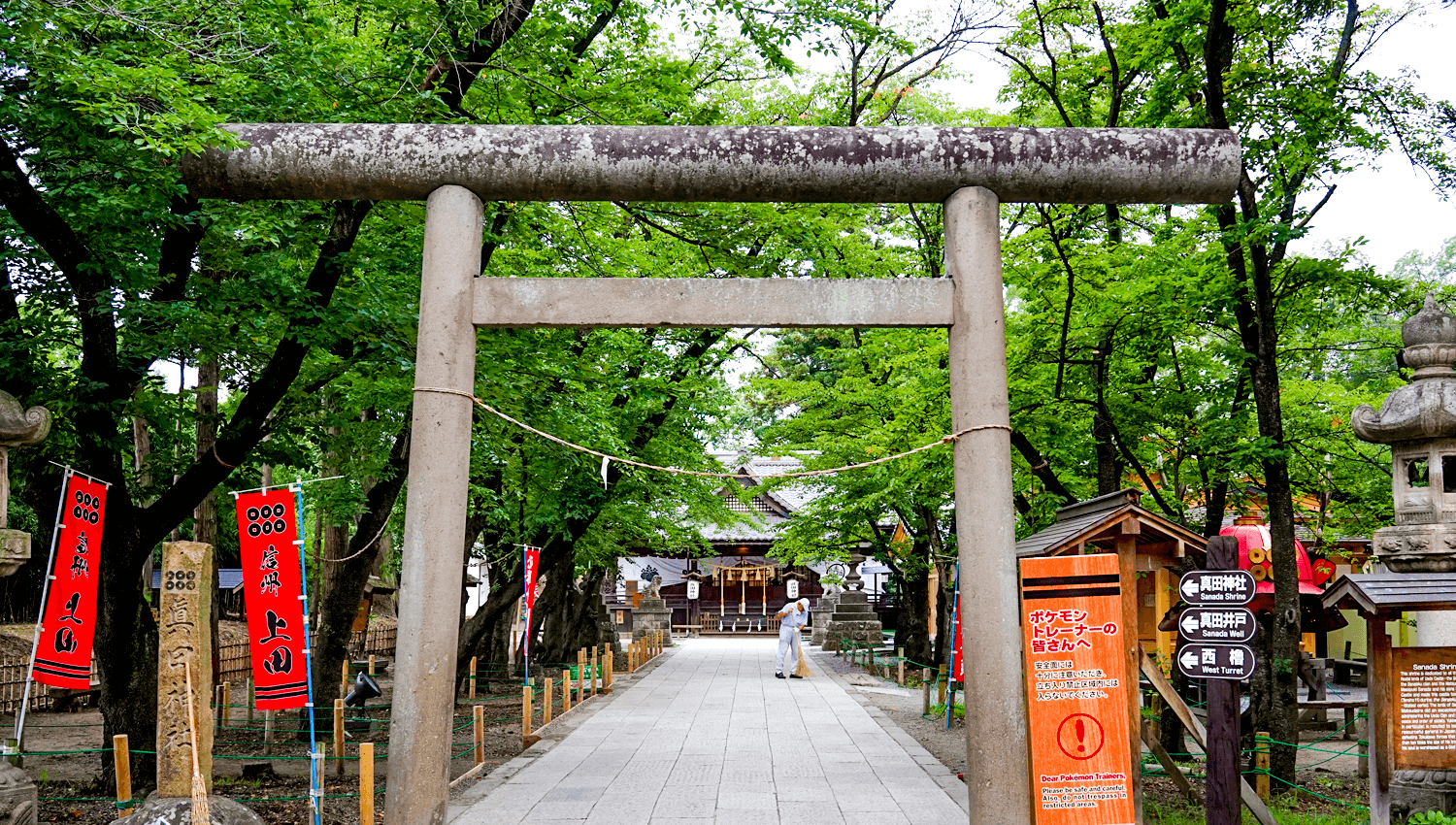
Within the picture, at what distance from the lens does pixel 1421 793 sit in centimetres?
701

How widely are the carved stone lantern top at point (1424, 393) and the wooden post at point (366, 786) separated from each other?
7.95 meters

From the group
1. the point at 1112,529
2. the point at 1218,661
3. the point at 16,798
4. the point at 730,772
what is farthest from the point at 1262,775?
the point at 16,798

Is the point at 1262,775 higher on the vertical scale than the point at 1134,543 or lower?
lower

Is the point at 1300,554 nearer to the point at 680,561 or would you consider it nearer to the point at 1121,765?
the point at 1121,765

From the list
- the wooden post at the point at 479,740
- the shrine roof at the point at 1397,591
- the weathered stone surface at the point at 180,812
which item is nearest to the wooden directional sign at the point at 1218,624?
the shrine roof at the point at 1397,591

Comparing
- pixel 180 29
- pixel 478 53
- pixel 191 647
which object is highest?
pixel 478 53

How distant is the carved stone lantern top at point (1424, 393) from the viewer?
23.9 feet

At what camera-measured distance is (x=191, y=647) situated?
680cm

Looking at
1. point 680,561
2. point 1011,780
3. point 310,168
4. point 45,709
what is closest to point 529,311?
point 310,168

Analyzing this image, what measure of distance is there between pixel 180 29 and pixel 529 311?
419cm

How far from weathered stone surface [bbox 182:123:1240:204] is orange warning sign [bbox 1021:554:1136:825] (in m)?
2.60

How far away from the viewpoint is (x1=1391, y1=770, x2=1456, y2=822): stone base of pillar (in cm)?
695

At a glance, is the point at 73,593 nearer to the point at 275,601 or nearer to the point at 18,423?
the point at 275,601

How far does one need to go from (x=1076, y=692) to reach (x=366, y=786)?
5022mm
